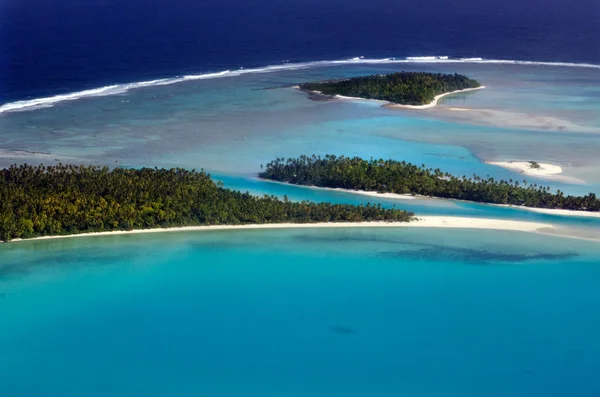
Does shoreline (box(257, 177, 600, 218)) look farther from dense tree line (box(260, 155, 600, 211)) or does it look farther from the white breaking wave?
the white breaking wave

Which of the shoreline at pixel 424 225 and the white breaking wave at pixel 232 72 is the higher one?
the white breaking wave at pixel 232 72

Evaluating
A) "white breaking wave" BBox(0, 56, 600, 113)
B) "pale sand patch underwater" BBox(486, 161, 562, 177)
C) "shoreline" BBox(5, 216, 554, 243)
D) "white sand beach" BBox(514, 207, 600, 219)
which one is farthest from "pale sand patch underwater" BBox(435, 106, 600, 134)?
"white breaking wave" BBox(0, 56, 600, 113)

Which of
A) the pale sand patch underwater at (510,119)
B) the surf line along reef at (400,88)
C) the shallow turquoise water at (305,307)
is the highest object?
the surf line along reef at (400,88)

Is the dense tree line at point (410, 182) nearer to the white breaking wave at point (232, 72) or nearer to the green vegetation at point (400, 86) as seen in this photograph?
the green vegetation at point (400, 86)

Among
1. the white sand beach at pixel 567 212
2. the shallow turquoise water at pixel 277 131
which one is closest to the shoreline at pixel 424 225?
the white sand beach at pixel 567 212

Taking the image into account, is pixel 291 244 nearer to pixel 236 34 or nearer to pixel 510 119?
pixel 510 119

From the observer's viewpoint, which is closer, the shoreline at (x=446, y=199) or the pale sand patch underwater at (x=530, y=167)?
the shoreline at (x=446, y=199)

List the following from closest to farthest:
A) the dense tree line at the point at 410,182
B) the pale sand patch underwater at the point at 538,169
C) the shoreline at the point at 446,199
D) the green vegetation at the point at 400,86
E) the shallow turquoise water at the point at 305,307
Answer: the shallow turquoise water at the point at 305,307 → the shoreline at the point at 446,199 → the dense tree line at the point at 410,182 → the pale sand patch underwater at the point at 538,169 → the green vegetation at the point at 400,86

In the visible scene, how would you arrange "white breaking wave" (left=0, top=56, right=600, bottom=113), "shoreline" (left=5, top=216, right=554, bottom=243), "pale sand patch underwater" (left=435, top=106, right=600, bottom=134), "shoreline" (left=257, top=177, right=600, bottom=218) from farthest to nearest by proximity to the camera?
"white breaking wave" (left=0, top=56, right=600, bottom=113)
"pale sand patch underwater" (left=435, top=106, right=600, bottom=134)
"shoreline" (left=257, top=177, right=600, bottom=218)
"shoreline" (left=5, top=216, right=554, bottom=243)
